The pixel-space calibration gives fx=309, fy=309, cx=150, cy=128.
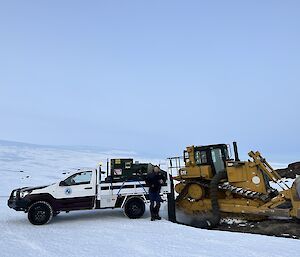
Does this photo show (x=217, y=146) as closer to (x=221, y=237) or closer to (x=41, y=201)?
(x=221, y=237)

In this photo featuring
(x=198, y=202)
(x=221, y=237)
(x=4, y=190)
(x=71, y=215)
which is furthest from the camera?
(x=4, y=190)

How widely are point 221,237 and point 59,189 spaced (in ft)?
18.9

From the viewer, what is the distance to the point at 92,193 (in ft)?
35.9

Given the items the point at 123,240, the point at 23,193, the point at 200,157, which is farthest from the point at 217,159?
the point at 23,193

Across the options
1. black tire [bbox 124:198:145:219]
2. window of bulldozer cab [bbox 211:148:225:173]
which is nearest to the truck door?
black tire [bbox 124:198:145:219]

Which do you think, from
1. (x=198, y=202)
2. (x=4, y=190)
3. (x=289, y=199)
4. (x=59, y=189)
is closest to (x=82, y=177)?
(x=59, y=189)

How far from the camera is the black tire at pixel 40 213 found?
396 inches

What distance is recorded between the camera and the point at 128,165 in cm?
1164

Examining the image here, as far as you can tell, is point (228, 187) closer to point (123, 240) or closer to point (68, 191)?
point (123, 240)

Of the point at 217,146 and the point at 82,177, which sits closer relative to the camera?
the point at 82,177

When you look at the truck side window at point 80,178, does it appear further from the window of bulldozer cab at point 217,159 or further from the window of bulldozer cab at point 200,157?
the window of bulldozer cab at point 217,159

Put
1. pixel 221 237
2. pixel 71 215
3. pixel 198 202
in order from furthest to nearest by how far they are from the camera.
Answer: pixel 198 202
pixel 71 215
pixel 221 237

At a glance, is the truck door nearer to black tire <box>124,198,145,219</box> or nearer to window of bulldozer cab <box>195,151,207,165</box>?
black tire <box>124,198,145,219</box>

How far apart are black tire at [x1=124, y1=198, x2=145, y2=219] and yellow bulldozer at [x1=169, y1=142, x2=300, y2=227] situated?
2738mm
